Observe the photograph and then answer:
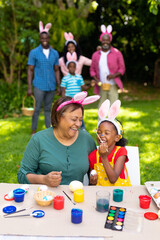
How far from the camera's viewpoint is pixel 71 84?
5.97 meters

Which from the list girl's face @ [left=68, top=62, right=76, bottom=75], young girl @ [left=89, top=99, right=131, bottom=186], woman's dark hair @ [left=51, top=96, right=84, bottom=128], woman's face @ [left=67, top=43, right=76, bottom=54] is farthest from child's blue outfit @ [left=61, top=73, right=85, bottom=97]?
woman's dark hair @ [left=51, top=96, right=84, bottom=128]

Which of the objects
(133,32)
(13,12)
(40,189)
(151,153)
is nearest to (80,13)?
(13,12)

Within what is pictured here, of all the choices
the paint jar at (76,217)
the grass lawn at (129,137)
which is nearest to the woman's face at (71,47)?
the grass lawn at (129,137)

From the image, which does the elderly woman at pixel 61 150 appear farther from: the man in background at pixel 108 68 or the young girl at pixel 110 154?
the man in background at pixel 108 68

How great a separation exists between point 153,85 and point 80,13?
4.93 m

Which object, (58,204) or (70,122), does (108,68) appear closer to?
(70,122)

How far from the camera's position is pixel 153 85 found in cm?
1430

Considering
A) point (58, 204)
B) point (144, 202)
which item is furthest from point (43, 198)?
point (144, 202)

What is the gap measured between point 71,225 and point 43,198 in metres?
0.30

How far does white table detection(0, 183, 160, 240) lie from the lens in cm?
155

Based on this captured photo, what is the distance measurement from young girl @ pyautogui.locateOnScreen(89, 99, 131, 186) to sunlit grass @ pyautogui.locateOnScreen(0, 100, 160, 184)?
1.54 metres

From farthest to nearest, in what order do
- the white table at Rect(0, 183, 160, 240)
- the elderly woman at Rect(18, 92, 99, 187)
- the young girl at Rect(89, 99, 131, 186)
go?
the young girl at Rect(89, 99, 131, 186), the elderly woman at Rect(18, 92, 99, 187), the white table at Rect(0, 183, 160, 240)

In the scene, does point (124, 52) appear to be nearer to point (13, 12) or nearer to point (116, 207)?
point (13, 12)

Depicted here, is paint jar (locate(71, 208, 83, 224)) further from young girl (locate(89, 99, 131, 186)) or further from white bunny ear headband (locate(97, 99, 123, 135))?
white bunny ear headband (locate(97, 99, 123, 135))
